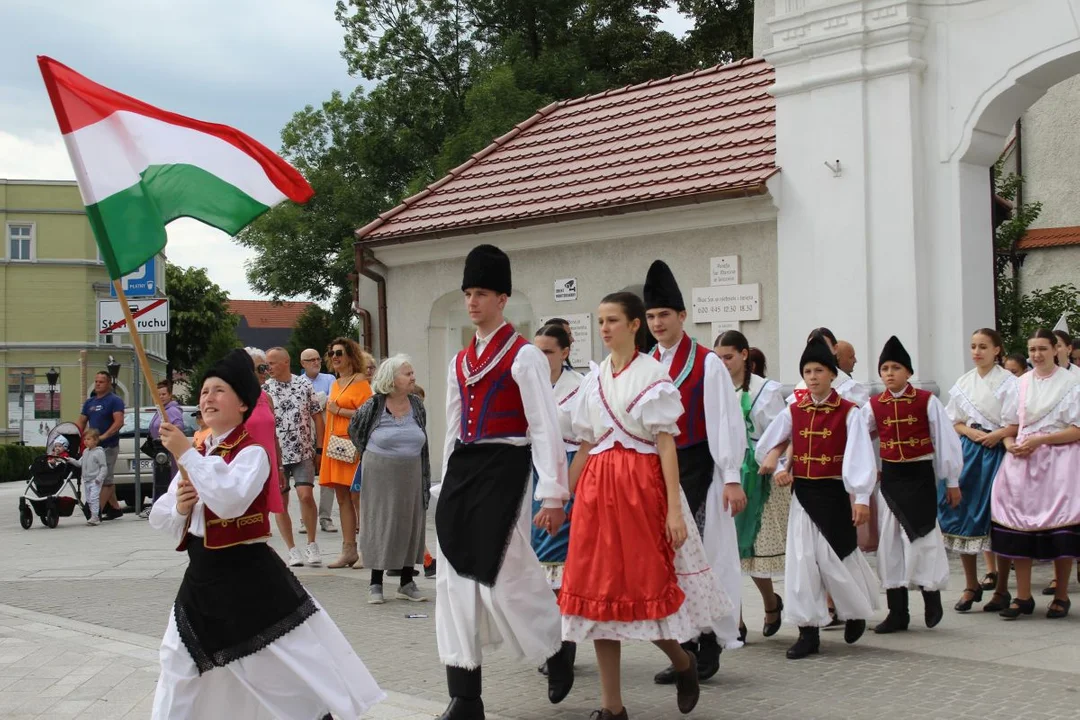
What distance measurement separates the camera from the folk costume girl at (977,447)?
9.68 meters

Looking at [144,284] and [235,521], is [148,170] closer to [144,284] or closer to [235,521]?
[235,521]

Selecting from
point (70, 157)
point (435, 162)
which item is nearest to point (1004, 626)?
point (70, 157)

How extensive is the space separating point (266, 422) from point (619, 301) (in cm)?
335

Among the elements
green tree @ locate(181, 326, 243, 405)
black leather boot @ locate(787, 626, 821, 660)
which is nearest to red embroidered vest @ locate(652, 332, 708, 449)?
black leather boot @ locate(787, 626, 821, 660)

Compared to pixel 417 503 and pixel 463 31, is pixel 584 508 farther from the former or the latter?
pixel 463 31

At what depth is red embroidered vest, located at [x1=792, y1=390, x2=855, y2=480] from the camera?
808cm

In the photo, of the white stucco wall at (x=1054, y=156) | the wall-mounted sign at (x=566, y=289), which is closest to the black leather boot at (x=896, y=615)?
the wall-mounted sign at (x=566, y=289)

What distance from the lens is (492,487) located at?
637 cm

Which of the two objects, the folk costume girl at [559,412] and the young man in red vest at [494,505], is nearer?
the young man in red vest at [494,505]

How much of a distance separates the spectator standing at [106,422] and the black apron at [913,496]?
12.2 meters

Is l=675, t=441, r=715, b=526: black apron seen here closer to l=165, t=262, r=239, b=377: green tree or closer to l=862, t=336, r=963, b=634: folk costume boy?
l=862, t=336, r=963, b=634: folk costume boy

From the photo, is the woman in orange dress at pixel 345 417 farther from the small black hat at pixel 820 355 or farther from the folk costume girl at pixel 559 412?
the small black hat at pixel 820 355

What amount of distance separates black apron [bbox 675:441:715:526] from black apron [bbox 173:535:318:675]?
2478 mm

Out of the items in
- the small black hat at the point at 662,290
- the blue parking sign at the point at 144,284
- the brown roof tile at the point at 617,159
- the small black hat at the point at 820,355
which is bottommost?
the small black hat at the point at 820,355
